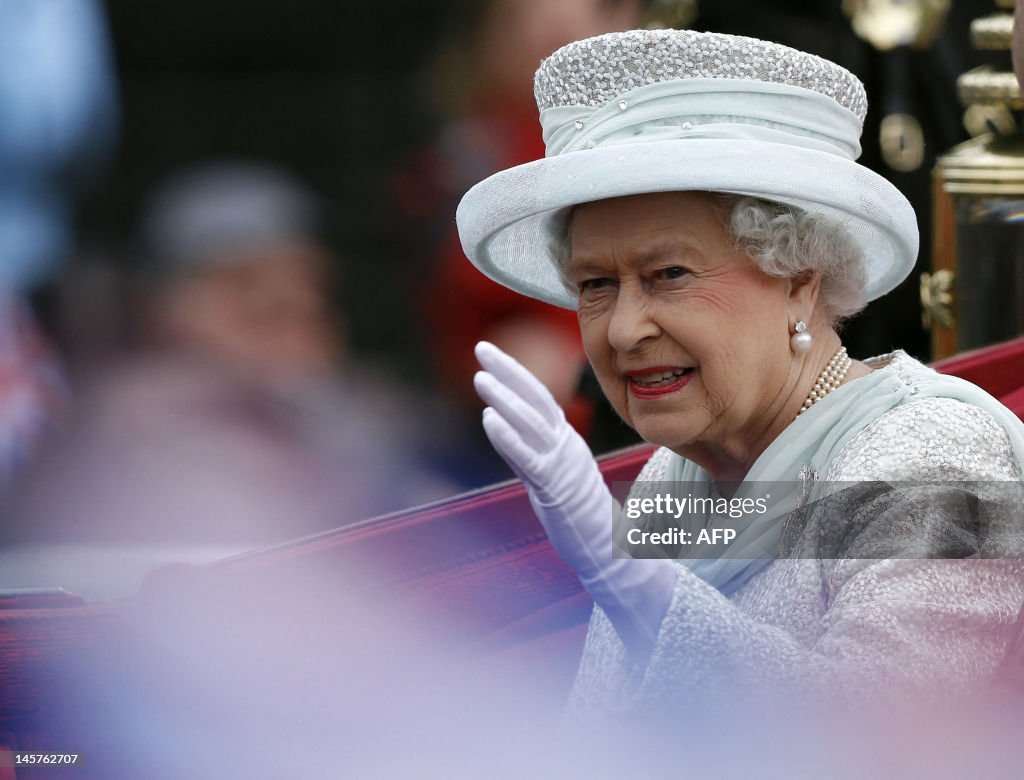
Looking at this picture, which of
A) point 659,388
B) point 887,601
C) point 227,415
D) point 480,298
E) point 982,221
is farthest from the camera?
point 982,221

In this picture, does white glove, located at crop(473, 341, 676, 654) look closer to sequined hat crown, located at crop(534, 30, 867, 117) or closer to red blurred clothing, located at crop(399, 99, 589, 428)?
sequined hat crown, located at crop(534, 30, 867, 117)

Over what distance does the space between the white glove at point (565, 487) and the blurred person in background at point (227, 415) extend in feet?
4.23

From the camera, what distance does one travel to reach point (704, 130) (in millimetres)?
1354

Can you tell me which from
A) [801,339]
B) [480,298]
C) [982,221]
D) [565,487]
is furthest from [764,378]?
[982,221]

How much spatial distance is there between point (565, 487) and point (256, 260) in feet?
4.59

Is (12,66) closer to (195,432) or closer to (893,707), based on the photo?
(195,432)

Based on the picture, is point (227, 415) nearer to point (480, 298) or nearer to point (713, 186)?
point (480, 298)

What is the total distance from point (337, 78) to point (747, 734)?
2050 millimetres

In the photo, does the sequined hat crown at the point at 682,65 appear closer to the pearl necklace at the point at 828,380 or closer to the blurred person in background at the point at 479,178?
the pearl necklace at the point at 828,380

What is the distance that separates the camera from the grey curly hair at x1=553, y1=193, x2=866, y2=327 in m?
1.39

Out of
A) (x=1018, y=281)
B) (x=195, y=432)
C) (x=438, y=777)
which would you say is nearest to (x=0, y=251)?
(x=195, y=432)

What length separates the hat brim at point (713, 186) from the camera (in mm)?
1323

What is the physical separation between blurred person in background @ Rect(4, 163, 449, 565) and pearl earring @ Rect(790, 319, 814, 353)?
3.71 feet

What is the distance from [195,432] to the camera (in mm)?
2334
